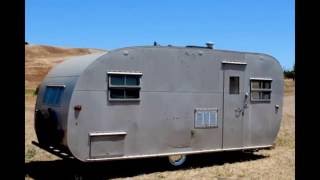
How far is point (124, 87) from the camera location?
958 cm

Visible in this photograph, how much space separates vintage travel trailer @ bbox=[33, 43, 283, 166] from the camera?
30.0ft

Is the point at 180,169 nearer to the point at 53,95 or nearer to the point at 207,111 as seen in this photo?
the point at 207,111

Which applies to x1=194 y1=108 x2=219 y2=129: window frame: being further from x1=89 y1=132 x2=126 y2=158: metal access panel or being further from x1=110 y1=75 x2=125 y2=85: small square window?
x1=110 y1=75 x2=125 y2=85: small square window

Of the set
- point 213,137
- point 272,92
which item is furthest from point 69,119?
point 272,92

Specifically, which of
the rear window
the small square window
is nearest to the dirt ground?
the rear window

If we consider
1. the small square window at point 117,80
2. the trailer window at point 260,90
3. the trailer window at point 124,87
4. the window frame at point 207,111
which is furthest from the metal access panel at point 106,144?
the trailer window at point 260,90

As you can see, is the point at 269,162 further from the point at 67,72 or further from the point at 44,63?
the point at 44,63

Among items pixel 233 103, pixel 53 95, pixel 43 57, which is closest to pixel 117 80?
pixel 53 95

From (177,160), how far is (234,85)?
255 centimetres

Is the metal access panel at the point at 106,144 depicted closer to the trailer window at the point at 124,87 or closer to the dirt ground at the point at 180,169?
the dirt ground at the point at 180,169
